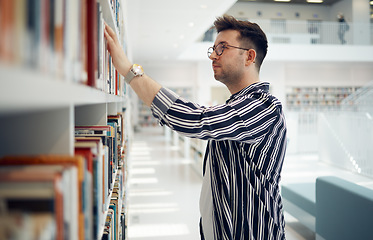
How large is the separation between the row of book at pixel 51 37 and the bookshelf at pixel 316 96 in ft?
51.6

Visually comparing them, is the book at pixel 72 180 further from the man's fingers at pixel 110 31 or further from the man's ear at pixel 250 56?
the man's ear at pixel 250 56

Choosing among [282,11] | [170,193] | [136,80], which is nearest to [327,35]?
[282,11]

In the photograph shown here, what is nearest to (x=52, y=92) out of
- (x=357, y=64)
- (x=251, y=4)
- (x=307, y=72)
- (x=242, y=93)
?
(x=242, y=93)

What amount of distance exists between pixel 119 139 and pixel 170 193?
3532 mm

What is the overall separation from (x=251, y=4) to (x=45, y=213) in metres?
19.4

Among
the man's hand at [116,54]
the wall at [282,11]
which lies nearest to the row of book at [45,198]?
the man's hand at [116,54]

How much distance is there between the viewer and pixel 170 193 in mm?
5312

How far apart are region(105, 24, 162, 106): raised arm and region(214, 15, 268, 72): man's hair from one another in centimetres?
51

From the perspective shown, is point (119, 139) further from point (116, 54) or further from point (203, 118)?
point (203, 118)

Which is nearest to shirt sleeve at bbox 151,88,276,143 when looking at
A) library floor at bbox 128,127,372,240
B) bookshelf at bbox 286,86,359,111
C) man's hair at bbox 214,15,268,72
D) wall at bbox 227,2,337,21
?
man's hair at bbox 214,15,268,72

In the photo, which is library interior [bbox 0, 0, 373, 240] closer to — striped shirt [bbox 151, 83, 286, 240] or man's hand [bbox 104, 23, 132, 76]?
man's hand [bbox 104, 23, 132, 76]

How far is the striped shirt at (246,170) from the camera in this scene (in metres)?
1.26

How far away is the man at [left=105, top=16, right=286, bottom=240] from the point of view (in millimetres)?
1210

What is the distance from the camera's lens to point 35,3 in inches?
17.6
